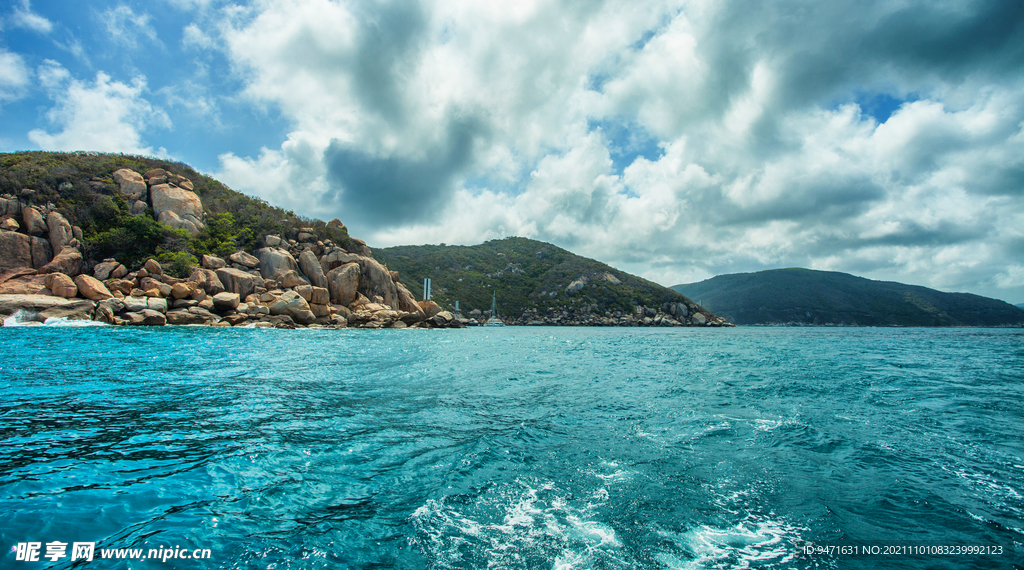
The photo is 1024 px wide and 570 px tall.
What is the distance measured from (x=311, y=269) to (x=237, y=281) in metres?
9.52

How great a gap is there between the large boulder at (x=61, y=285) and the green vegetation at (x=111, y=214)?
7.06 meters

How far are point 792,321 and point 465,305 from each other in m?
113

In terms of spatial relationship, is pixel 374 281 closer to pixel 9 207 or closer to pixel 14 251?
pixel 14 251

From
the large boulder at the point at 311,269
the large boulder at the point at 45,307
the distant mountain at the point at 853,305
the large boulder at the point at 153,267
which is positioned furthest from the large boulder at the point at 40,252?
the distant mountain at the point at 853,305

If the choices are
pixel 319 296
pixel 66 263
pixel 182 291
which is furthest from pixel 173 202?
pixel 319 296

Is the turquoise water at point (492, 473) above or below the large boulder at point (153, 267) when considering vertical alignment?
below

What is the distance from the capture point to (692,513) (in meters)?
4.52

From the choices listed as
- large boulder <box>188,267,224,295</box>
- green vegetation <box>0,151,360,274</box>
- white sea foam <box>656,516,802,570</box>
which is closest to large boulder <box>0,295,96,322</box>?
large boulder <box>188,267,224,295</box>

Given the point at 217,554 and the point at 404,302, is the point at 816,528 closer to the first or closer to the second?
the point at 217,554

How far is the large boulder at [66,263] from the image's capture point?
1192 inches

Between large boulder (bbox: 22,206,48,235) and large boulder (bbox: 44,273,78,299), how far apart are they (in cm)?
737

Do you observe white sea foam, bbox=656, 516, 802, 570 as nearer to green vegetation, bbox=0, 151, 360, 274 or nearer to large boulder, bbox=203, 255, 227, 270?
green vegetation, bbox=0, 151, 360, 274

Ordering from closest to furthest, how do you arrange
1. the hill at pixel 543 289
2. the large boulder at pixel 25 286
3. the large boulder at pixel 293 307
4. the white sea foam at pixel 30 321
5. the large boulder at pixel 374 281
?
the white sea foam at pixel 30 321, the large boulder at pixel 25 286, the large boulder at pixel 293 307, the large boulder at pixel 374 281, the hill at pixel 543 289

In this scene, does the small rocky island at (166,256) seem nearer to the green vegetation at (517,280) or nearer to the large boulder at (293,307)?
the large boulder at (293,307)
